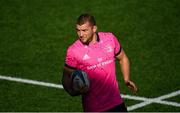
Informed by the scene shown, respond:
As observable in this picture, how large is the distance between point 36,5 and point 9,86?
391cm

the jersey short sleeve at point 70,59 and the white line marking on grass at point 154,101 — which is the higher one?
the jersey short sleeve at point 70,59

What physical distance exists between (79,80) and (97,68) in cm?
34

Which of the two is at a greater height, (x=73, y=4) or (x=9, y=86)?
(x=73, y=4)

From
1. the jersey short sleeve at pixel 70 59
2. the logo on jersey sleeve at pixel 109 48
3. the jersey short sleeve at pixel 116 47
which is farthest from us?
the jersey short sleeve at pixel 116 47

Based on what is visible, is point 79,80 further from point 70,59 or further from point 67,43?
point 67,43

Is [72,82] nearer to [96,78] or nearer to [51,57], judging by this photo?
[96,78]

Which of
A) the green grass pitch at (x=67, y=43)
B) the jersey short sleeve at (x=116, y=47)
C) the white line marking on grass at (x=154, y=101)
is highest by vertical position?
the jersey short sleeve at (x=116, y=47)

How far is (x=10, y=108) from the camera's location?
829cm

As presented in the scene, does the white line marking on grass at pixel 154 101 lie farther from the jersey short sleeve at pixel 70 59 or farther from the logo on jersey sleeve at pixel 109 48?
the jersey short sleeve at pixel 70 59

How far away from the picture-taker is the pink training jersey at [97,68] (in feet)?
20.0

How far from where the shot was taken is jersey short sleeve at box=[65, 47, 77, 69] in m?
6.05

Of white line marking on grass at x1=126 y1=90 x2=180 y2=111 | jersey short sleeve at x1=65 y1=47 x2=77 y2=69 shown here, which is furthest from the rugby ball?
white line marking on grass at x1=126 y1=90 x2=180 y2=111

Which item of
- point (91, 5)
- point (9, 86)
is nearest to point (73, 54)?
point (9, 86)

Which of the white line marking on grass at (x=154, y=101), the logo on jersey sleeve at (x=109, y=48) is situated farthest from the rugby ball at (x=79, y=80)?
the white line marking on grass at (x=154, y=101)
